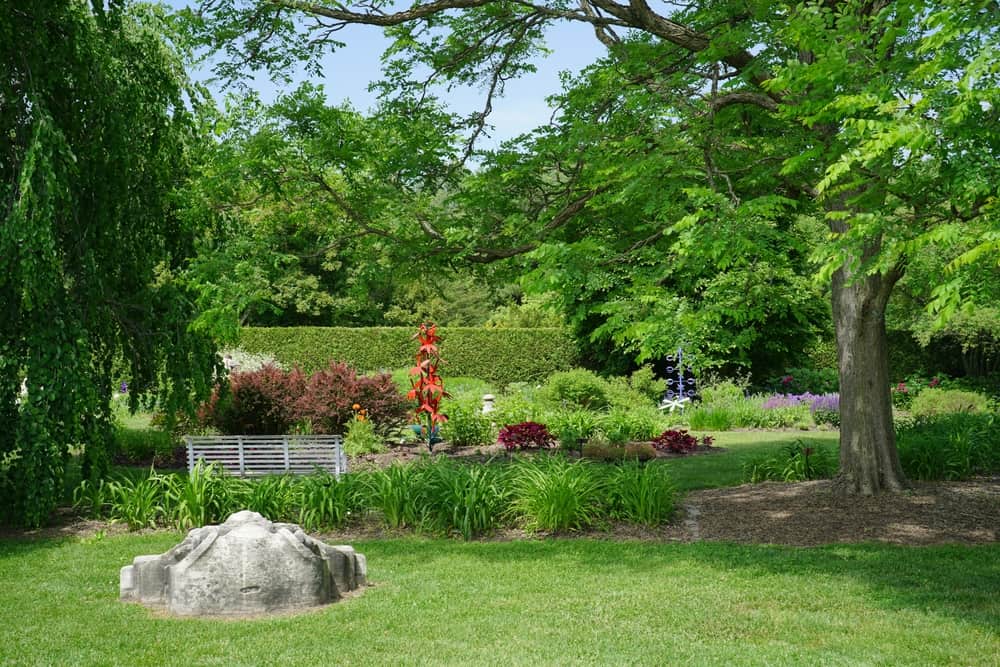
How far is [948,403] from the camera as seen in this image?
16250mm

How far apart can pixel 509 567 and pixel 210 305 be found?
13.5 feet

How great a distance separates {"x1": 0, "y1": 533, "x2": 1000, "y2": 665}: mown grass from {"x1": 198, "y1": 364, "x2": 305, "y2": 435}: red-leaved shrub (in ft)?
16.9

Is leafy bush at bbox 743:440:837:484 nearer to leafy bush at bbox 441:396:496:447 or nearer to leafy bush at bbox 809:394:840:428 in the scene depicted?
leafy bush at bbox 441:396:496:447

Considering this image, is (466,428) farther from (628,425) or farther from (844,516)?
(844,516)

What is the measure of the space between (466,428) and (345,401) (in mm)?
1843

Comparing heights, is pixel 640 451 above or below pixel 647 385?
below

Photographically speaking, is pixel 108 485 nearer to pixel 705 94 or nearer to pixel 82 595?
pixel 82 595

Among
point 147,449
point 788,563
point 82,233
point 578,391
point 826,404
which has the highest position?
point 82,233

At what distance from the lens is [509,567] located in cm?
666

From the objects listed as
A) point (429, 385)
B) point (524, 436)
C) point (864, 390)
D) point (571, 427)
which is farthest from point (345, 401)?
point (864, 390)

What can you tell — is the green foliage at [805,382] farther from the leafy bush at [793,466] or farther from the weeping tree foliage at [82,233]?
the weeping tree foliage at [82,233]

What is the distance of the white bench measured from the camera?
32.7 ft

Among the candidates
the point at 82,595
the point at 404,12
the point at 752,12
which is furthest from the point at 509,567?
the point at 404,12

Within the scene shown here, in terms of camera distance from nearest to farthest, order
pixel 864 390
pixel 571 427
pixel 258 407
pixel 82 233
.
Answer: pixel 864 390
pixel 82 233
pixel 258 407
pixel 571 427
